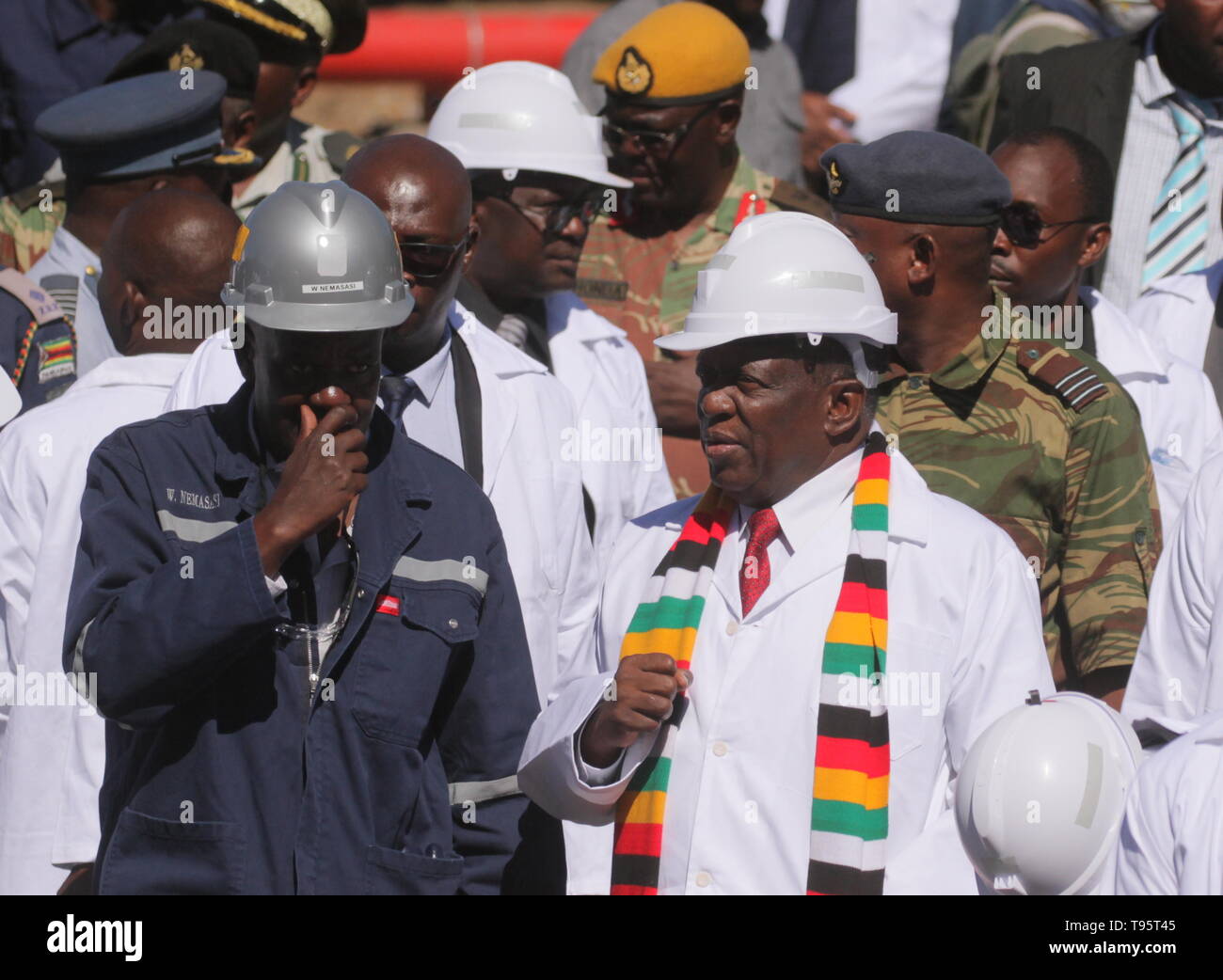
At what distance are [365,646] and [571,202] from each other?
248 cm

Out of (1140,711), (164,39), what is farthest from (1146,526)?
(164,39)

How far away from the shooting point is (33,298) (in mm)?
5836

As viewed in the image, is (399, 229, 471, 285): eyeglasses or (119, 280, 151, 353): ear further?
(119, 280, 151, 353): ear

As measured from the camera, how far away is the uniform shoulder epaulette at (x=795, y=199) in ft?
23.0

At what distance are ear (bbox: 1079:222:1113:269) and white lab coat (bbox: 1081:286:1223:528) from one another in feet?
0.54

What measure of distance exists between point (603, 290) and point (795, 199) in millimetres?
767

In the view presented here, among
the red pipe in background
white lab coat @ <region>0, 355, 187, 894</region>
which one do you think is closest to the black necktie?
white lab coat @ <region>0, 355, 187, 894</region>

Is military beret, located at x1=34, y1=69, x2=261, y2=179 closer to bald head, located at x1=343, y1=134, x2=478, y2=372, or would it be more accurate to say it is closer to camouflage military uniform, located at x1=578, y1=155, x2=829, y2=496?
camouflage military uniform, located at x1=578, y1=155, x2=829, y2=496

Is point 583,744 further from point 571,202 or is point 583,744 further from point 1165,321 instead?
point 1165,321

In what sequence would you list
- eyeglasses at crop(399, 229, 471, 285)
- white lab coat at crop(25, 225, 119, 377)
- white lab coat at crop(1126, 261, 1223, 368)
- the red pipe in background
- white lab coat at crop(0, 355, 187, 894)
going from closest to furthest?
white lab coat at crop(0, 355, 187, 894), eyeglasses at crop(399, 229, 471, 285), white lab coat at crop(25, 225, 119, 377), white lab coat at crop(1126, 261, 1223, 368), the red pipe in background

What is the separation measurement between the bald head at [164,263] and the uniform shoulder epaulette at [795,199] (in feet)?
7.63

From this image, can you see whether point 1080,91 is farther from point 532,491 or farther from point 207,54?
point 532,491

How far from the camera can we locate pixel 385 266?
3906mm

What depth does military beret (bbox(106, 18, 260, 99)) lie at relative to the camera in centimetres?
719
